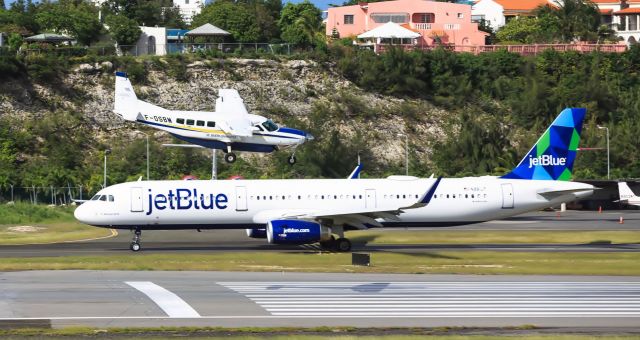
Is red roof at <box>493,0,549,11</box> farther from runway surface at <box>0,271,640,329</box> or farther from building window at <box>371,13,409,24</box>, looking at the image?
runway surface at <box>0,271,640,329</box>

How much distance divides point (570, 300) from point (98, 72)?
82619 mm

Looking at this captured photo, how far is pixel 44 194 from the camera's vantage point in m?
87.1

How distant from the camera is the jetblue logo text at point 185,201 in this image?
5141cm

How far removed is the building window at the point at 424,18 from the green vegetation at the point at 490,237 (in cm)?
8095

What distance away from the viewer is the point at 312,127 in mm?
106438

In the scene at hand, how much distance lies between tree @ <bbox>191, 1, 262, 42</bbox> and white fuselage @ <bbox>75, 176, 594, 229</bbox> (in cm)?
7192

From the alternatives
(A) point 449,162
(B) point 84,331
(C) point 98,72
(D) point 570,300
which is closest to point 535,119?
(A) point 449,162

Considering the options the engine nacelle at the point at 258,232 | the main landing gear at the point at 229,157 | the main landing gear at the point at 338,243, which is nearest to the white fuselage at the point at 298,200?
the engine nacelle at the point at 258,232

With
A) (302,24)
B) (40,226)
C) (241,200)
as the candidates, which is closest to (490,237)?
(241,200)

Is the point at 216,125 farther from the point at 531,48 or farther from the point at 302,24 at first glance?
the point at 531,48

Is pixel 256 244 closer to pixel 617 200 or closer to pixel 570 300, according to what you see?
pixel 570 300

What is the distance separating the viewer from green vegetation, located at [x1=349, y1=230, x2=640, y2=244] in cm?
5581

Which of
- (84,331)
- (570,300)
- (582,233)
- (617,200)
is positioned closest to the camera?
(84,331)

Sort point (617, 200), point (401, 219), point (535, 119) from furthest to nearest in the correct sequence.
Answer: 1. point (535, 119)
2. point (617, 200)
3. point (401, 219)
